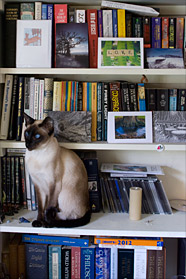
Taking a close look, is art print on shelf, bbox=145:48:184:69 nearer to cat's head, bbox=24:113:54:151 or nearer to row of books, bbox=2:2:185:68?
row of books, bbox=2:2:185:68

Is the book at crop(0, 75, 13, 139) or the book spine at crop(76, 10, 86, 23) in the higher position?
the book spine at crop(76, 10, 86, 23)

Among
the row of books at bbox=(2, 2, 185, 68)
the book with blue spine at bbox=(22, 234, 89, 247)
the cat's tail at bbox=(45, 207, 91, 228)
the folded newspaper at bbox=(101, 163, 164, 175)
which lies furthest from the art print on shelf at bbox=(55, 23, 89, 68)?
the book with blue spine at bbox=(22, 234, 89, 247)

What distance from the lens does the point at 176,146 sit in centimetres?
148

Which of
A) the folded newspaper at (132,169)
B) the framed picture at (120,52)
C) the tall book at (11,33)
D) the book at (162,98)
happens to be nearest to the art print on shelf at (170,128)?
the book at (162,98)

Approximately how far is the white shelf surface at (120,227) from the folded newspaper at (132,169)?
20 cm

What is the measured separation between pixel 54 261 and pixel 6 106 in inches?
28.7

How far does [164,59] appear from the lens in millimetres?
1493

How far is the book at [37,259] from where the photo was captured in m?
1.51

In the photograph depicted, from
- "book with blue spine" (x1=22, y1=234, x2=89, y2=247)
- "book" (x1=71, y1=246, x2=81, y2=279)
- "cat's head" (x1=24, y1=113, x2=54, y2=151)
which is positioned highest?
"cat's head" (x1=24, y1=113, x2=54, y2=151)

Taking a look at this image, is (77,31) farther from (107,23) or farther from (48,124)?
(48,124)

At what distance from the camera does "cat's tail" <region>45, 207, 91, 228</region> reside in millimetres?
1425

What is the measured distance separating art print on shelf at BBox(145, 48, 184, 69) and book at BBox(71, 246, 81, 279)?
0.87 metres

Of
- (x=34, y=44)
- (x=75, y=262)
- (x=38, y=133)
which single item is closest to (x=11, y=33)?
(x=34, y=44)

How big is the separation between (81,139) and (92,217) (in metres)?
0.36
